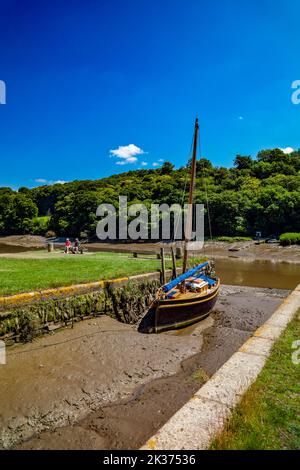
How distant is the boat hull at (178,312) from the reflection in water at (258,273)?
10.5m

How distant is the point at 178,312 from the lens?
37.6ft

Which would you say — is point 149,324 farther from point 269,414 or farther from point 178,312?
point 269,414

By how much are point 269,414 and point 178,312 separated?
7275mm

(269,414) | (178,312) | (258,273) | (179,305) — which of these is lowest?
(258,273)

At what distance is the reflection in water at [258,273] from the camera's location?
2219cm

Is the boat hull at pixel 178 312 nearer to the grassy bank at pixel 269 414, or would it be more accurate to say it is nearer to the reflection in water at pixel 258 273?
the grassy bank at pixel 269 414

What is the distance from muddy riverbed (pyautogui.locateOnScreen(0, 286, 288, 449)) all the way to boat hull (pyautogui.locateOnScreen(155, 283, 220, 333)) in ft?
1.23

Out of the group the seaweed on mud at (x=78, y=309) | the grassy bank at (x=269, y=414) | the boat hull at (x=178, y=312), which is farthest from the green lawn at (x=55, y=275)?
the grassy bank at (x=269, y=414)

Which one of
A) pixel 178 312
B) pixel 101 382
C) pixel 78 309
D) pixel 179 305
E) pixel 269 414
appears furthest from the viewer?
pixel 178 312

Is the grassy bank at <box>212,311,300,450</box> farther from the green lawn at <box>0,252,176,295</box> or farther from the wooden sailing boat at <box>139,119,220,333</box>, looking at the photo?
the green lawn at <box>0,252,176,295</box>

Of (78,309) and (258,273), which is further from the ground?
(78,309)

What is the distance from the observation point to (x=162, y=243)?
164ft

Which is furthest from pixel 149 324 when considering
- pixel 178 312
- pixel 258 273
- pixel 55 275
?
pixel 258 273
